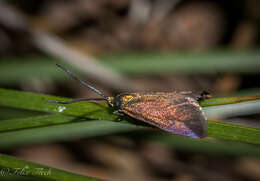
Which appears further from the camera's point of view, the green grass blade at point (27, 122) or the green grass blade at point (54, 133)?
the green grass blade at point (54, 133)

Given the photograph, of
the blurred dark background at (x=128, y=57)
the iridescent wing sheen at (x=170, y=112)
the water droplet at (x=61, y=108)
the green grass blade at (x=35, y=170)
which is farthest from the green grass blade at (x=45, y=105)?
the blurred dark background at (x=128, y=57)

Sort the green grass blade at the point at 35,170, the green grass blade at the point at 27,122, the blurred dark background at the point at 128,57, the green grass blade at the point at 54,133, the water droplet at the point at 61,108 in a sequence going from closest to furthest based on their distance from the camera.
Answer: the green grass blade at the point at 35,170
the green grass blade at the point at 27,122
the water droplet at the point at 61,108
the green grass blade at the point at 54,133
the blurred dark background at the point at 128,57

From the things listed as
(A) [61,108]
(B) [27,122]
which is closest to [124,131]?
(A) [61,108]

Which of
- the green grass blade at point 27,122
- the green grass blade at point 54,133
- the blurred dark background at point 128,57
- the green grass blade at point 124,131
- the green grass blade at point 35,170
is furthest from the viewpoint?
the blurred dark background at point 128,57

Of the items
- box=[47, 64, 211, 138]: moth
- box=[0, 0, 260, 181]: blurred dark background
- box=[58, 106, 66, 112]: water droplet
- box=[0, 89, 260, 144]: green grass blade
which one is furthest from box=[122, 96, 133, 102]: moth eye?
box=[0, 0, 260, 181]: blurred dark background

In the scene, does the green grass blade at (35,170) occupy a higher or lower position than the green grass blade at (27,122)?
lower

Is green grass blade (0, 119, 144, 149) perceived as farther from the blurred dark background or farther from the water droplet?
the blurred dark background

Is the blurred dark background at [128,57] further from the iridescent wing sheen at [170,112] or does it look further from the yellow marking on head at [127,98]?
the yellow marking on head at [127,98]

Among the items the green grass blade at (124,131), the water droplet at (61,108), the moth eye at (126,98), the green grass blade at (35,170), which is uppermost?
the moth eye at (126,98)
